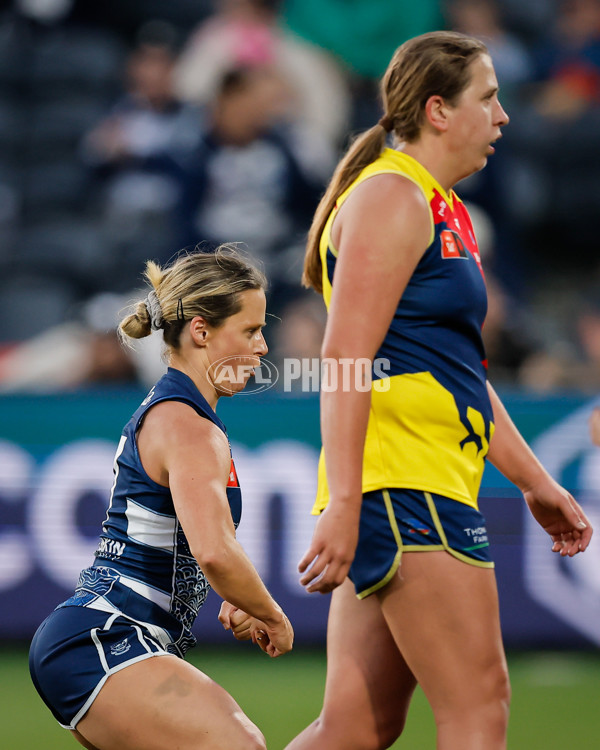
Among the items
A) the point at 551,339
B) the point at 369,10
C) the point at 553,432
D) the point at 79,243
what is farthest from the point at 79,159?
the point at 553,432

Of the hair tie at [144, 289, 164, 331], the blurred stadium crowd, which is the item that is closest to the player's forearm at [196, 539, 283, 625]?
the hair tie at [144, 289, 164, 331]

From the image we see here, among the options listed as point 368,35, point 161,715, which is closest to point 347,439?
point 161,715

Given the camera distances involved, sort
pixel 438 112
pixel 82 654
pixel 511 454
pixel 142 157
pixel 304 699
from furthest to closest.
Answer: pixel 142 157, pixel 304 699, pixel 511 454, pixel 438 112, pixel 82 654

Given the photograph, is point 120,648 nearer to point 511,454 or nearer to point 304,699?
point 511,454

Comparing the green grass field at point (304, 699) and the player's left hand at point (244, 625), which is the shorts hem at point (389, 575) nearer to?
the player's left hand at point (244, 625)

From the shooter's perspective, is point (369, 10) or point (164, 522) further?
point (369, 10)

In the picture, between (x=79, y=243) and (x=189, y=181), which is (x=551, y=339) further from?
(x=79, y=243)

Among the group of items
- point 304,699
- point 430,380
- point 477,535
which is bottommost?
point 304,699

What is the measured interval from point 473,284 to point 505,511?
2.89 meters

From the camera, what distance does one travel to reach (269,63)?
8.19 m

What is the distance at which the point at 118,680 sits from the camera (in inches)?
94.0

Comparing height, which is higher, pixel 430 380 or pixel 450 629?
pixel 430 380

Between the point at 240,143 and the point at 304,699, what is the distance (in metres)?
4.06

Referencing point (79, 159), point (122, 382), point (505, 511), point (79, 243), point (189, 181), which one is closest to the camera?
point (505, 511)
